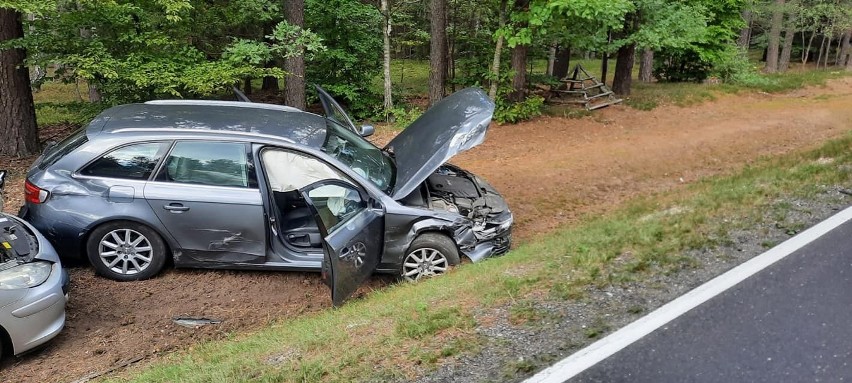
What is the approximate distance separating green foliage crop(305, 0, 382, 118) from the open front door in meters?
8.96

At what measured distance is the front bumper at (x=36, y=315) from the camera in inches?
167

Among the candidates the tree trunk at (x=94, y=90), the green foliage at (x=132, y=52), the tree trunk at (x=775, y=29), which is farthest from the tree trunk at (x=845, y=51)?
the tree trunk at (x=94, y=90)

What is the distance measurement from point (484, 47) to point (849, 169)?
1038cm

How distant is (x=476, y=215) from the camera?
5.88 meters

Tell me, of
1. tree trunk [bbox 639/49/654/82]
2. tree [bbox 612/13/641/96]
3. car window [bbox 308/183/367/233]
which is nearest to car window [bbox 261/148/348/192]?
car window [bbox 308/183/367/233]

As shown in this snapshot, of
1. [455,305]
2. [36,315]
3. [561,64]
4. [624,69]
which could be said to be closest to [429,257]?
[455,305]

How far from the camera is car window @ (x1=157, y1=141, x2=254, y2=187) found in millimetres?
5480

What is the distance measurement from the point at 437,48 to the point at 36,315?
1045cm

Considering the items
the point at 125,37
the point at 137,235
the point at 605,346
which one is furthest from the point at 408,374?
the point at 125,37

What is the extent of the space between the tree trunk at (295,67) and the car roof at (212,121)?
4.87 m

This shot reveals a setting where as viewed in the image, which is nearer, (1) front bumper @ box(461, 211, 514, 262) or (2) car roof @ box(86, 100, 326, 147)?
(2) car roof @ box(86, 100, 326, 147)

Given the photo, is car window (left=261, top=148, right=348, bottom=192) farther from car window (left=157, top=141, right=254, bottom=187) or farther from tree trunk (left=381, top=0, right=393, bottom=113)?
tree trunk (left=381, top=0, right=393, bottom=113)

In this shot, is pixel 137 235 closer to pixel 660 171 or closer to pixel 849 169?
pixel 849 169

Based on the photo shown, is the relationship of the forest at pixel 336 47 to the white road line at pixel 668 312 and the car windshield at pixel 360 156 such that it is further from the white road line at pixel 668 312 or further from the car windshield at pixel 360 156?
the white road line at pixel 668 312
